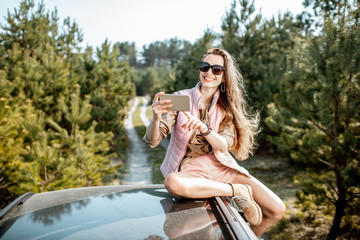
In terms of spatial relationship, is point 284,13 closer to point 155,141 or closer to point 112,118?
point 112,118

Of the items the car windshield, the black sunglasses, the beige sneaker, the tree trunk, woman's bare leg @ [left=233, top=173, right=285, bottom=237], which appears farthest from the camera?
the tree trunk

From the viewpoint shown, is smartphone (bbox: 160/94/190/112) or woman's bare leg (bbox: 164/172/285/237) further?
smartphone (bbox: 160/94/190/112)

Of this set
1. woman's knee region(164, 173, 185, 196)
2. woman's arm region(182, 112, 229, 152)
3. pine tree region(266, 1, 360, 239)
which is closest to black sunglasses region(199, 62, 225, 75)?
woman's arm region(182, 112, 229, 152)

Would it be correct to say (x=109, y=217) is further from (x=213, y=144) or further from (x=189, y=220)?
(x=213, y=144)

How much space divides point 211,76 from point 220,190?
107 centimetres

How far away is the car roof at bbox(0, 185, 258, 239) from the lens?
51.8 inches

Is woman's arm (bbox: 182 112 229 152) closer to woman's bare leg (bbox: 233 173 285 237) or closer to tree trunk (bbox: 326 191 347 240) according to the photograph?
woman's bare leg (bbox: 233 173 285 237)

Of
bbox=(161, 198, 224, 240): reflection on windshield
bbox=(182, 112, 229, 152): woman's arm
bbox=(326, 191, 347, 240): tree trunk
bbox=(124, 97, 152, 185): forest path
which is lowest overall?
bbox=(124, 97, 152, 185): forest path

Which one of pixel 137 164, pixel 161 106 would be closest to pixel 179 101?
pixel 161 106

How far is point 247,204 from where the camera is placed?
1938 millimetres

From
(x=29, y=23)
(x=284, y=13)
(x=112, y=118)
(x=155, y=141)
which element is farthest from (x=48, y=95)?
(x=284, y=13)

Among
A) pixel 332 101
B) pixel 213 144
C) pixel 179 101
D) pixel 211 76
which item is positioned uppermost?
pixel 211 76

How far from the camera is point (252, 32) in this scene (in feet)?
35.6

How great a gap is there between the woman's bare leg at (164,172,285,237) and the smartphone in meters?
0.52
